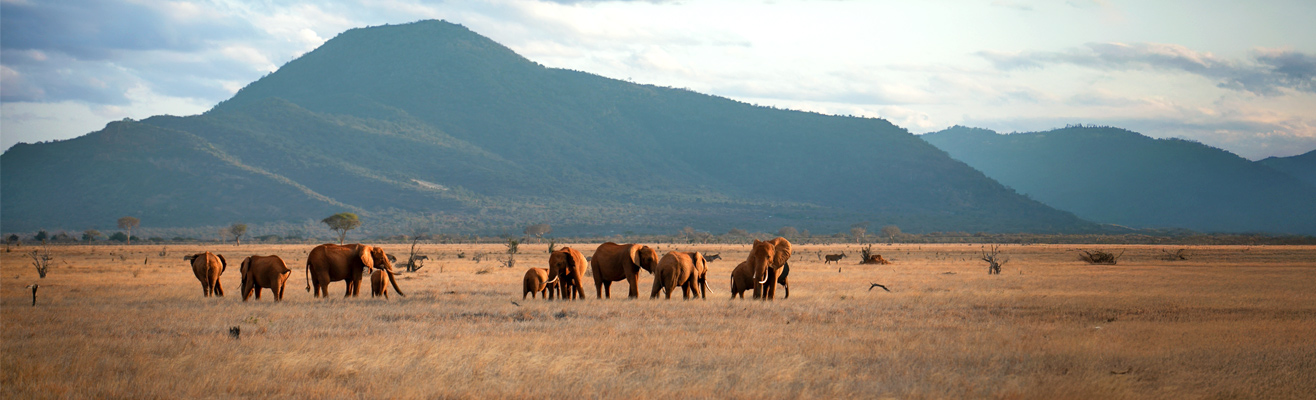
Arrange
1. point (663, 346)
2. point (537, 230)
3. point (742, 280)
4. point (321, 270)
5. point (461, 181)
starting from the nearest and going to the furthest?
point (663, 346) → point (321, 270) → point (742, 280) → point (537, 230) → point (461, 181)

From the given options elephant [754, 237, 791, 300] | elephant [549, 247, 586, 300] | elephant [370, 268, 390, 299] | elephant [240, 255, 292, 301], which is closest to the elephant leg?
elephant [549, 247, 586, 300]

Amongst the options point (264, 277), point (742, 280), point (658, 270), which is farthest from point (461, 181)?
point (658, 270)

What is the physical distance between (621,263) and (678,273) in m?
1.44

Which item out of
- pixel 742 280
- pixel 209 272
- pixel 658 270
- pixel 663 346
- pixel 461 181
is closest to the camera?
pixel 663 346

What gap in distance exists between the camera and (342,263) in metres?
20.5

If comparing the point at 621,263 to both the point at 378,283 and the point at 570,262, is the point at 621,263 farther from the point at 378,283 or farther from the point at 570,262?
the point at 378,283

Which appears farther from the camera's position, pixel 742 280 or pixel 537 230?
pixel 537 230

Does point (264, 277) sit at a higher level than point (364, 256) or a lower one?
lower

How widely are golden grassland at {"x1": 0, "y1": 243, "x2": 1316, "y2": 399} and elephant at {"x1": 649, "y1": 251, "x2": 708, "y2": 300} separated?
116cm

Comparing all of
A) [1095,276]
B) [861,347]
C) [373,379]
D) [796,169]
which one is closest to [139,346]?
[373,379]

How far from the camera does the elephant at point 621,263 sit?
2072 cm

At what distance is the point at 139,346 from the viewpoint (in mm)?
12062

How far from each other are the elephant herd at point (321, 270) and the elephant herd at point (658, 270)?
11.9 feet

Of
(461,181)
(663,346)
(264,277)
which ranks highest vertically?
(461,181)
